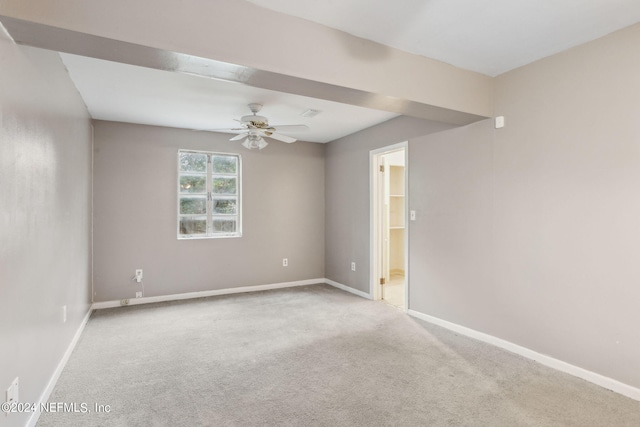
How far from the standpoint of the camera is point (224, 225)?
5109 millimetres

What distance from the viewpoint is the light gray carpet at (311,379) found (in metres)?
2.00

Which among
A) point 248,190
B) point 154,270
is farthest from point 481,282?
point 154,270

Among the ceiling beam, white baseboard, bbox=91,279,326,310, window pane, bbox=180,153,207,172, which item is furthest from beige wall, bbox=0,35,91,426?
window pane, bbox=180,153,207,172

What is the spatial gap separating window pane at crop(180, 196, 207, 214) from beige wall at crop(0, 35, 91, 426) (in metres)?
1.75

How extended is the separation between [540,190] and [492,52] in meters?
1.17

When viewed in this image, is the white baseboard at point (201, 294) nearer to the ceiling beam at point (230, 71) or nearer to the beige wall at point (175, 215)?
the beige wall at point (175, 215)

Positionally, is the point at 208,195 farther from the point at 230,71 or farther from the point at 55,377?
the point at 230,71

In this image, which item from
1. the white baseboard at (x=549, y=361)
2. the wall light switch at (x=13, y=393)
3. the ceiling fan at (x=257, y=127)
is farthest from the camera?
the ceiling fan at (x=257, y=127)

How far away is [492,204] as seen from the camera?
3.09m

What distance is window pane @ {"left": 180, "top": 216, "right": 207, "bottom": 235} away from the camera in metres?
4.83

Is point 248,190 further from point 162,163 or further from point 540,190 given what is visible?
point 540,190

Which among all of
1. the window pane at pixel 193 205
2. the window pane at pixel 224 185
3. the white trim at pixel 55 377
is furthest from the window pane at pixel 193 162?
the white trim at pixel 55 377

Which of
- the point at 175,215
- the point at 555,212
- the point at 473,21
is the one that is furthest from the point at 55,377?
the point at 555,212

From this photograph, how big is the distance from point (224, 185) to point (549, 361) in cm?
441
